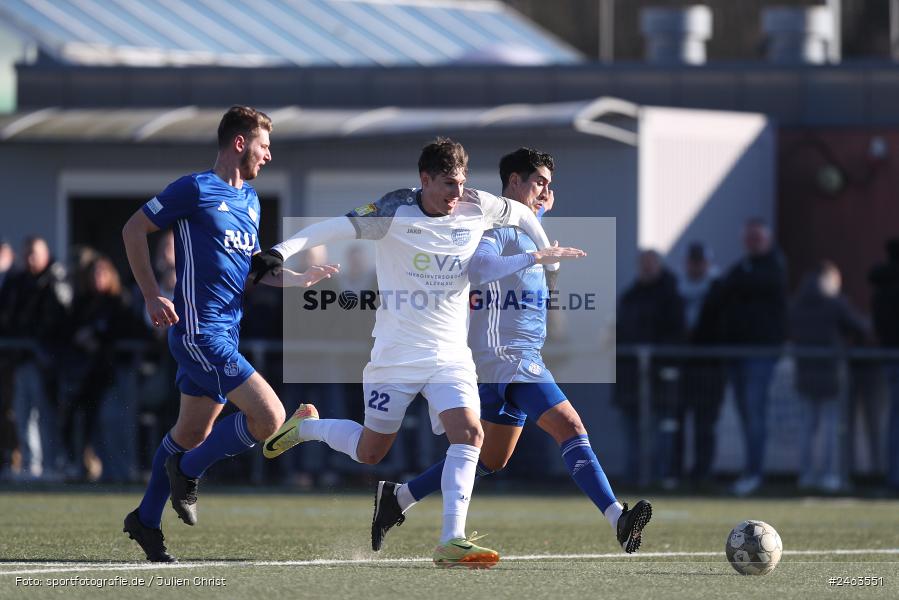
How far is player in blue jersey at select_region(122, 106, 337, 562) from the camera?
352 inches

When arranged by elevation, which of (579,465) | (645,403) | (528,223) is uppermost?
(528,223)

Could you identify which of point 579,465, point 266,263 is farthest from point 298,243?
point 579,465

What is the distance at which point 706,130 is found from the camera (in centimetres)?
1922

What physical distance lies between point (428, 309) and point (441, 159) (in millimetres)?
705

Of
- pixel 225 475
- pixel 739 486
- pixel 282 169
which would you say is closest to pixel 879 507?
pixel 739 486

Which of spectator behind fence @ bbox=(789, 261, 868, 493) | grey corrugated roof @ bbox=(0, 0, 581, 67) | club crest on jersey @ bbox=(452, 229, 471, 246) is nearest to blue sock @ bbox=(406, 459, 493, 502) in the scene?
club crest on jersey @ bbox=(452, 229, 471, 246)

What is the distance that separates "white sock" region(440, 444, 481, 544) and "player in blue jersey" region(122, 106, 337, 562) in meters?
0.90

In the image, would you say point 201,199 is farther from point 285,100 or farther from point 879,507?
point 285,100

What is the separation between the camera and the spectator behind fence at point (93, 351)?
16.3 m

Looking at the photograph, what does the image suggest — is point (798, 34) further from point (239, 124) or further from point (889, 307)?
point (239, 124)

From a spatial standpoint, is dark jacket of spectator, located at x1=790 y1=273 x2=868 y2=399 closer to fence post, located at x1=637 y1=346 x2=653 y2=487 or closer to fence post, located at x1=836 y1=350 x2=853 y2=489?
fence post, located at x1=836 y1=350 x2=853 y2=489

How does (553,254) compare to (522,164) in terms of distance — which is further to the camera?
(522,164)

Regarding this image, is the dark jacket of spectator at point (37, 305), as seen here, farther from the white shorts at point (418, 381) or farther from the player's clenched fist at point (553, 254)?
the player's clenched fist at point (553, 254)

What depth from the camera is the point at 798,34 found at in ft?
76.0
